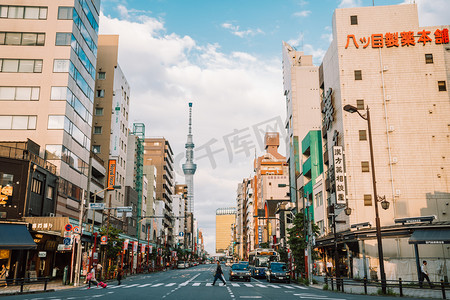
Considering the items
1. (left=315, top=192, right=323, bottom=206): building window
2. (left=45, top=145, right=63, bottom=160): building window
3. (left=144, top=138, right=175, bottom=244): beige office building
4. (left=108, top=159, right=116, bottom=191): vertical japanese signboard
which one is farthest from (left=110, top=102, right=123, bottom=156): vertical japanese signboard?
(left=144, top=138, right=175, bottom=244): beige office building

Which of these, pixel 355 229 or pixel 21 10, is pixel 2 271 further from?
pixel 355 229

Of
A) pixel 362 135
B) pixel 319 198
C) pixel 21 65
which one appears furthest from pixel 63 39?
pixel 319 198

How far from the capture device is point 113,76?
74000 millimetres

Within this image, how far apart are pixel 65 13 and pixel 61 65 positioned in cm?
660

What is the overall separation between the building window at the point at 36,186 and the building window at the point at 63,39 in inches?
690

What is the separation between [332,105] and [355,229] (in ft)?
50.8

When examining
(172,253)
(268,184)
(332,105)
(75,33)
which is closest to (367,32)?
(332,105)

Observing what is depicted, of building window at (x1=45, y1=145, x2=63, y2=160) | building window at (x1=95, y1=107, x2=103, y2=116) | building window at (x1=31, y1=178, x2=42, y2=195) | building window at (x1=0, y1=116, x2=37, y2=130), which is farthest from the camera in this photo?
building window at (x1=95, y1=107, x2=103, y2=116)

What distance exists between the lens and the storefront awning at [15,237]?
29.9m

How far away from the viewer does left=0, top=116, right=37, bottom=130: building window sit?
45.3 meters

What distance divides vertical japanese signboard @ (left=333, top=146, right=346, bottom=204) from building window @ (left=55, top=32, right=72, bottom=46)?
33.3 meters

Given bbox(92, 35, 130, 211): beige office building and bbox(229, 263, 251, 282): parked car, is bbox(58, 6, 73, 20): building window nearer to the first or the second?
bbox(92, 35, 130, 211): beige office building

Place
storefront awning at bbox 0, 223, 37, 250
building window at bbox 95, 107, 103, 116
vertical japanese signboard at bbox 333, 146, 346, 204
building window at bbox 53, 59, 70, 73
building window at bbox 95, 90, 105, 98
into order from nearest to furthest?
storefront awning at bbox 0, 223, 37, 250 < vertical japanese signboard at bbox 333, 146, 346, 204 < building window at bbox 53, 59, 70, 73 < building window at bbox 95, 107, 103, 116 < building window at bbox 95, 90, 105, 98

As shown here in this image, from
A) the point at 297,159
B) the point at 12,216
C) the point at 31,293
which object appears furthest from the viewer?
the point at 297,159
